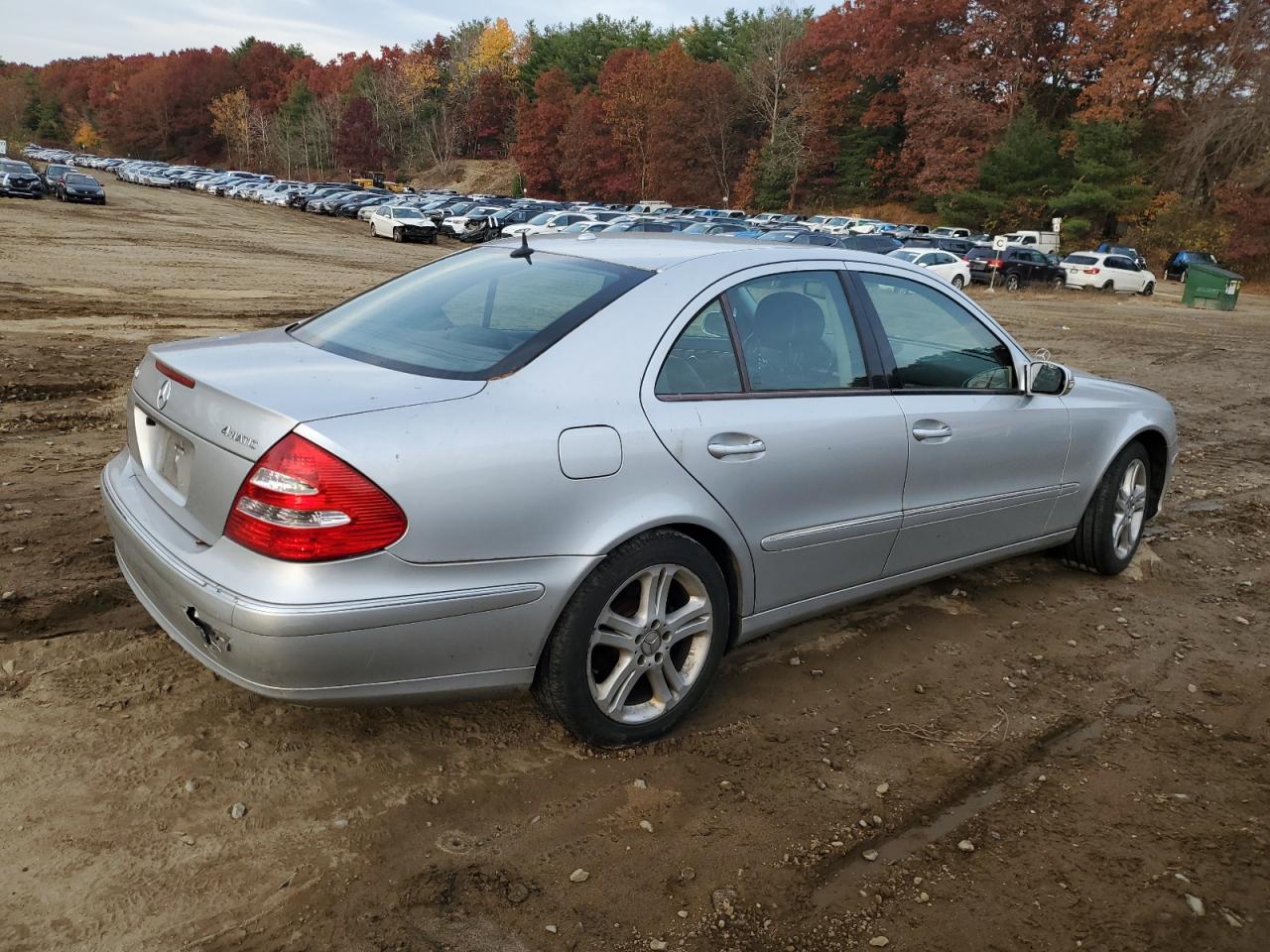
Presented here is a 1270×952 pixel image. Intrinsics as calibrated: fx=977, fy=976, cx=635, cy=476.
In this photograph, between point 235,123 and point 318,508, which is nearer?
point 318,508

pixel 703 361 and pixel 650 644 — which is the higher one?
pixel 703 361

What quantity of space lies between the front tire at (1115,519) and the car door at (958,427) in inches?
19.2

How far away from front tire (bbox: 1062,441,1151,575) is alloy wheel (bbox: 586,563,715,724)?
2.58 meters

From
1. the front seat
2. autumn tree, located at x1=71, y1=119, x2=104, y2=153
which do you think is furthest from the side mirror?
autumn tree, located at x1=71, y1=119, x2=104, y2=153

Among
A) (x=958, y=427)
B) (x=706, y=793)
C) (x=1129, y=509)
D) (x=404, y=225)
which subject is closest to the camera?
(x=706, y=793)

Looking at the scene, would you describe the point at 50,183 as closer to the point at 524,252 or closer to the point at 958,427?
the point at 524,252

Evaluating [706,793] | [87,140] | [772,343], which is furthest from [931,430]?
[87,140]

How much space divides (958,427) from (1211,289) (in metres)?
31.9

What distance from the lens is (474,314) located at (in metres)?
3.30

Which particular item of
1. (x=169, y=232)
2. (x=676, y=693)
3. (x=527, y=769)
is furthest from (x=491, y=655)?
(x=169, y=232)

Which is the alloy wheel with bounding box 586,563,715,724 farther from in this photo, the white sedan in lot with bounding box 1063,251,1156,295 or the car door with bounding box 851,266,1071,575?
the white sedan in lot with bounding box 1063,251,1156,295

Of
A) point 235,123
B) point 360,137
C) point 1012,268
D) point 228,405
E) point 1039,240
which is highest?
point 235,123

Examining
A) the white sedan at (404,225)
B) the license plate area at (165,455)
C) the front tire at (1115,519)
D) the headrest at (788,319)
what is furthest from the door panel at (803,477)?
the white sedan at (404,225)

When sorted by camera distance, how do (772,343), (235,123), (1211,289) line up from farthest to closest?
1. (235,123)
2. (1211,289)
3. (772,343)
